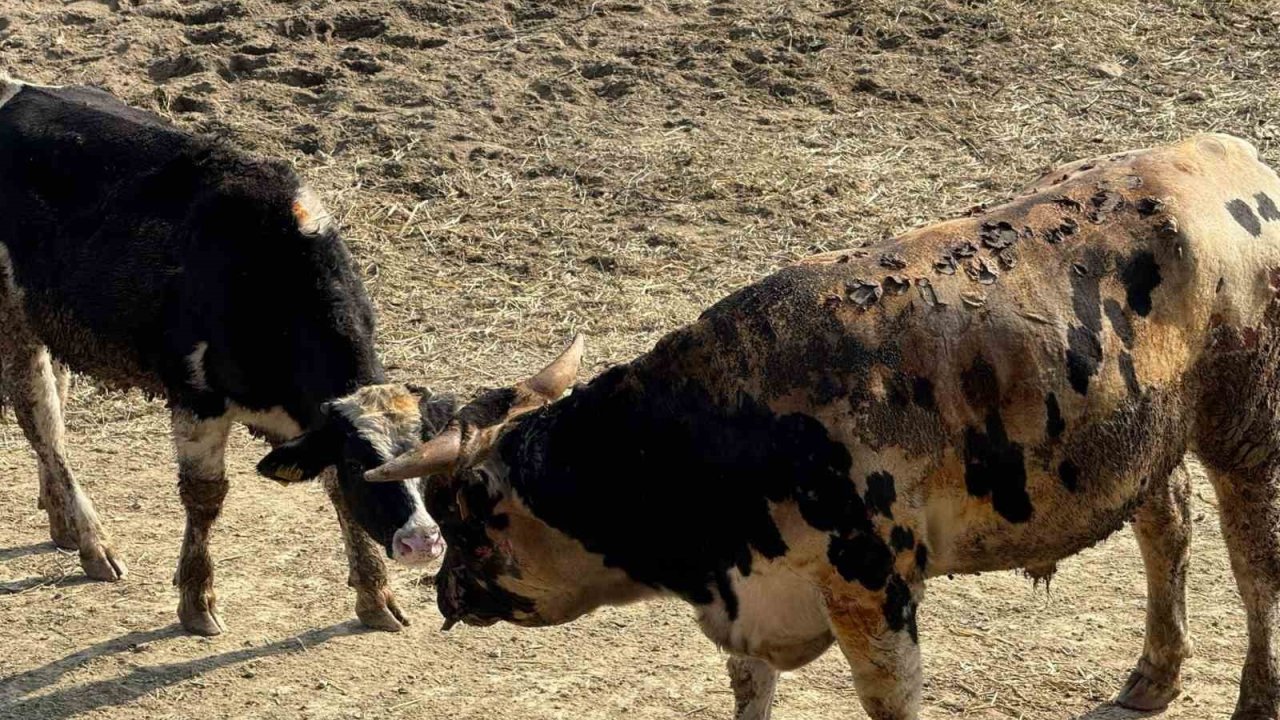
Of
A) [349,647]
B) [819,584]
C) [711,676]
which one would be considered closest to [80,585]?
[349,647]

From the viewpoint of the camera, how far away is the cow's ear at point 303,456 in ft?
22.4

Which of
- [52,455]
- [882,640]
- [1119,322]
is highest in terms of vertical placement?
[1119,322]

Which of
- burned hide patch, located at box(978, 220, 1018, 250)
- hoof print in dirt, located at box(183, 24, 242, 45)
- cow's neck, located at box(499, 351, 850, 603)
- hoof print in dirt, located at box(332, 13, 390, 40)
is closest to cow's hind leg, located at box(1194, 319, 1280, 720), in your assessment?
burned hide patch, located at box(978, 220, 1018, 250)

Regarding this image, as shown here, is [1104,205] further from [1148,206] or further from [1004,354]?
[1004,354]

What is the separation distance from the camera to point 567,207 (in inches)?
457

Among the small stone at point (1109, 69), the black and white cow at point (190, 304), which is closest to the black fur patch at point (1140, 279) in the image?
the black and white cow at point (190, 304)

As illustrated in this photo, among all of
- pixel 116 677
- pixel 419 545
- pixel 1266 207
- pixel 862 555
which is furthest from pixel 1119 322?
pixel 116 677

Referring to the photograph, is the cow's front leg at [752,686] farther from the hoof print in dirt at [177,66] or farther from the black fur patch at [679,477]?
the hoof print in dirt at [177,66]

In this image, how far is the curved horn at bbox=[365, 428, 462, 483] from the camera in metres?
5.08

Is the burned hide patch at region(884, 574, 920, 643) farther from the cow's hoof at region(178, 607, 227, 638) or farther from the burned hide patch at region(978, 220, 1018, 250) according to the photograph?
the cow's hoof at region(178, 607, 227, 638)

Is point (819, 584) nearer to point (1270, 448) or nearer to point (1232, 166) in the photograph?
point (1270, 448)

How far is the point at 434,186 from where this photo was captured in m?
11.9

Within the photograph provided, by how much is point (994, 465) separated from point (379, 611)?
3.24 meters

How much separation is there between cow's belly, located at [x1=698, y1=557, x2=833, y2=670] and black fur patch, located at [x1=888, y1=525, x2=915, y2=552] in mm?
281
